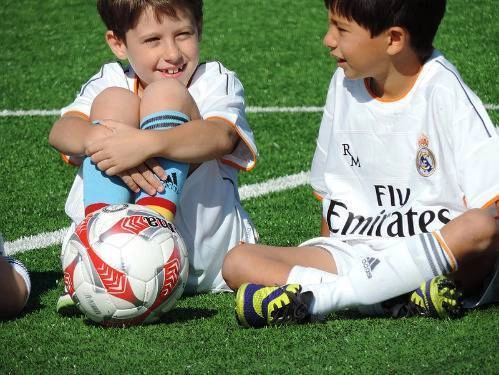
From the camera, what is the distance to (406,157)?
4.60 meters

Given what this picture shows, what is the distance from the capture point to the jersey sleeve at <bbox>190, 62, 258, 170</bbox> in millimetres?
4848

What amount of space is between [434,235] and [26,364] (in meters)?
1.54

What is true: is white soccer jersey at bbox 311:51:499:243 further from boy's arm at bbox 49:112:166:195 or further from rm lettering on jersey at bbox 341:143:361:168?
boy's arm at bbox 49:112:166:195

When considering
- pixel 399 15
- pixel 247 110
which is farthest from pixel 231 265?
pixel 247 110

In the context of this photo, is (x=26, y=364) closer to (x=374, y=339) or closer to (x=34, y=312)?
(x=34, y=312)

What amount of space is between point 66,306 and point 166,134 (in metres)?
0.80

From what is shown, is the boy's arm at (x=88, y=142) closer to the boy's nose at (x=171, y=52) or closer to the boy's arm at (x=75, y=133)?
the boy's arm at (x=75, y=133)

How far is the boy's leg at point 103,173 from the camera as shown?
4.56 metres

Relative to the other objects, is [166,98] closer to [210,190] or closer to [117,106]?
[117,106]

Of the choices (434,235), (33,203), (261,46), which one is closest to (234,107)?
(434,235)

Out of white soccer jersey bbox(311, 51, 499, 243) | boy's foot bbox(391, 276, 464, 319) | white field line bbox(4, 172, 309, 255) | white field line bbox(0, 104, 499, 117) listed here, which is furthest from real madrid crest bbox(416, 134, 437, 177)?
white field line bbox(0, 104, 499, 117)

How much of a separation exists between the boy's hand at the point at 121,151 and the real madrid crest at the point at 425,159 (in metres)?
1.10

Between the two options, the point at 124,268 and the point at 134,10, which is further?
the point at 134,10

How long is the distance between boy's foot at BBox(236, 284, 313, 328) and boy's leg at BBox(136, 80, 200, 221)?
58cm
